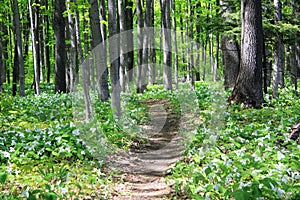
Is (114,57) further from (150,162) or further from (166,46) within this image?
(166,46)

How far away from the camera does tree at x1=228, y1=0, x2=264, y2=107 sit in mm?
9062

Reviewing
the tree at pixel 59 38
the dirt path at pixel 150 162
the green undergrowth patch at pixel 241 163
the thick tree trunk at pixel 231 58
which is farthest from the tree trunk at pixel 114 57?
the tree at pixel 59 38

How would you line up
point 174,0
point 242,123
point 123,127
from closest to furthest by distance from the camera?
point 242,123
point 123,127
point 174,0

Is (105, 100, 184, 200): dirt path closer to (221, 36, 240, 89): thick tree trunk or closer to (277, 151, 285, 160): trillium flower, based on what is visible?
(277, 151, 285, 160): trillium flower

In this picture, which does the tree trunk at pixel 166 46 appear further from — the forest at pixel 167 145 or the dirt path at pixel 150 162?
the dirt path at pixel 150 162

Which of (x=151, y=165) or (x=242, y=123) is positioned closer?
(x=151, y=165)

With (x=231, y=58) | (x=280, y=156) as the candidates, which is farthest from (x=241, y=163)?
(x=231, y=58)

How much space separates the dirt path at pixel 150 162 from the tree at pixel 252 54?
2346mm

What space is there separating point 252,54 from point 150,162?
461 centimetres

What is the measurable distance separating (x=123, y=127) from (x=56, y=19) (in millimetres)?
10585

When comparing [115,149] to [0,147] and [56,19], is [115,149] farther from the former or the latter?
[56,19]

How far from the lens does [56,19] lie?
1648 cm

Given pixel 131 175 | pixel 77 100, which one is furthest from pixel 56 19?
pixel 131 175

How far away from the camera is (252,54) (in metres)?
9.10
